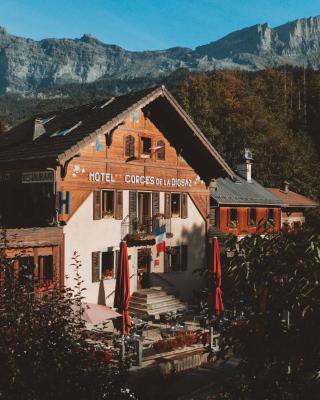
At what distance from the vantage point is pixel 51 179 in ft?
64.9

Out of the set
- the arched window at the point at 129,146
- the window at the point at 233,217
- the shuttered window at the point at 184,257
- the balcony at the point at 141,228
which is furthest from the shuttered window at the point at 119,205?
the window at the point at 233,217

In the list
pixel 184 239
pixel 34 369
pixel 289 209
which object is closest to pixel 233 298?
pixel 34 369

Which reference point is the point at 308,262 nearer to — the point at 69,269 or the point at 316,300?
the point at 316,300

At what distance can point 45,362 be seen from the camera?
17.7 ft

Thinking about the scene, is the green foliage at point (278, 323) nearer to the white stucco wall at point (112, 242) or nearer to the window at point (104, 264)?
the white stucco wall at point (112, 242)

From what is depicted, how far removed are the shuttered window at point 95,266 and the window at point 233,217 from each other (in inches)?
545

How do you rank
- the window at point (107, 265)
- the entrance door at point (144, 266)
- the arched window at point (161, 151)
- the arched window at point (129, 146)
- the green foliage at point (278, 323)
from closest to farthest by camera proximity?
the green foliage at point (278, 323)
the window at point (107, 265)
the arched window at point (129, 146)
the entrance door at point (144, 266)
the arched window at point (161, 151)

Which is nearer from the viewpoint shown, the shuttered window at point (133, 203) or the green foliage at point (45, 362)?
the green foliage at point (45, 362)

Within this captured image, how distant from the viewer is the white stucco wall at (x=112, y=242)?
66.3 ft

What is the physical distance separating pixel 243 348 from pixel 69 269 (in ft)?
49.2

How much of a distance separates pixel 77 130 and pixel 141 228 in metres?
5.49

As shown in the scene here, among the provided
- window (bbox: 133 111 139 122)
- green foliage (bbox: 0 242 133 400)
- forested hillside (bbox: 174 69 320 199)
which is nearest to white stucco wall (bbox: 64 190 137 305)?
window (bbox: 133 111 139 122)

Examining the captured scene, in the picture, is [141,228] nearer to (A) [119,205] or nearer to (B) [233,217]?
(A) [119,205]

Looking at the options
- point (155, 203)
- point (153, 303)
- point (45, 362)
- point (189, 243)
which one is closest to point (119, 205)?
point (155, 203)
